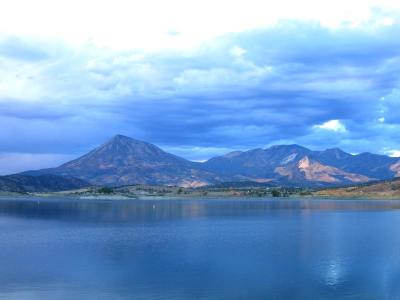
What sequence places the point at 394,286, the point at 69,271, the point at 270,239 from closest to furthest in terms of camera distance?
the point at 394,286
the point at 69,271
the point at 270,239

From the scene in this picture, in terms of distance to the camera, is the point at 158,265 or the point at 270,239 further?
the point at 270,239

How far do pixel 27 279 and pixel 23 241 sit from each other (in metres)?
37.1

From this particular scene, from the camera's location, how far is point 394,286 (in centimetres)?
5391

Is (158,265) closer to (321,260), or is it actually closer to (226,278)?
(226,278)

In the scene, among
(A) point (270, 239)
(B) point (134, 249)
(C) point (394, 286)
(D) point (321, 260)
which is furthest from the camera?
(A) point (270, 239)

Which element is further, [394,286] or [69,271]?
[69,271]

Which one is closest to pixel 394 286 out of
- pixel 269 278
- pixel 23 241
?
pixel 269 278

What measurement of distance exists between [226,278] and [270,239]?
127 ft

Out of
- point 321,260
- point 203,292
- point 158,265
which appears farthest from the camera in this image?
point 321,260

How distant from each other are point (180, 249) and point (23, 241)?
28082 mm

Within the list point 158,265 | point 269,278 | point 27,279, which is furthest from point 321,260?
point 27,279

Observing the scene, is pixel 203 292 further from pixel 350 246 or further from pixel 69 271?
pixel 350 246

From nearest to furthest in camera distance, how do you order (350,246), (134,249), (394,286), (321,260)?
1. (394,286)
2. (321,260)
3. (134,249)
4. (350,246)

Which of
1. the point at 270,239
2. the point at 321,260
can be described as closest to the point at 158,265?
the point at 321,260
